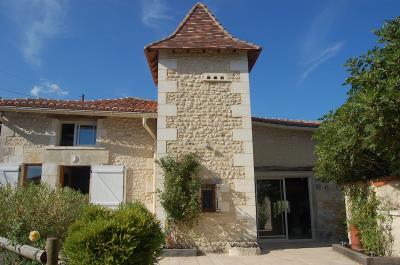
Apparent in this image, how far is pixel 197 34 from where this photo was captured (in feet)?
36.0

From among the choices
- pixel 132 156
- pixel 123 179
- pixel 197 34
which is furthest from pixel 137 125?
pixel 197 34

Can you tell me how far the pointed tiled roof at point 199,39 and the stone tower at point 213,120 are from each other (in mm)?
28

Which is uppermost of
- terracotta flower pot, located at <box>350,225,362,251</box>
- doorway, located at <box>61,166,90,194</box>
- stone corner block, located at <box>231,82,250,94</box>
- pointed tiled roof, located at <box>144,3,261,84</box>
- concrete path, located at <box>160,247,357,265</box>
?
pointed tiled roof, located at <box>144,3,261,84</box>

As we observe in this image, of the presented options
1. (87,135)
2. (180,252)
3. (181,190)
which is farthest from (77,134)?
(180,252)

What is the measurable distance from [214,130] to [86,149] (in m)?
3.73

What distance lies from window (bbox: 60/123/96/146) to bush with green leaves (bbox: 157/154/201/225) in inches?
105

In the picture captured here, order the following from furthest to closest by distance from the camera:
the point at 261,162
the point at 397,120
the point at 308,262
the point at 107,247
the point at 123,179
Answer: the point at 261,162
the point at 123,179
the point at 308,262
the point at 397,120
the point at 107,247

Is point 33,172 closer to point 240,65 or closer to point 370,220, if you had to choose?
point 240,65

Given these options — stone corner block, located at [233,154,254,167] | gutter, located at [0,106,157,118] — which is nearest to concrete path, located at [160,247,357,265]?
stone corner block, located at [233,154,254,167]

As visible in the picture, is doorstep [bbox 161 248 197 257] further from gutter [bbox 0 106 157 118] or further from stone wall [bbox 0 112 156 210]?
gutter [bbox 0 106 157 118]

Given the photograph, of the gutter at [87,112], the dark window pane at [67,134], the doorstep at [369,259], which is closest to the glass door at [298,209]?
the doorstep at [369,259]

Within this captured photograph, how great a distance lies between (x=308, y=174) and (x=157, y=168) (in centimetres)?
511

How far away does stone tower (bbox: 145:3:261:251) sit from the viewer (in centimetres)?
931

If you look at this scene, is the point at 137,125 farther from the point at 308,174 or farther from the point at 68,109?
the point at 308,174
